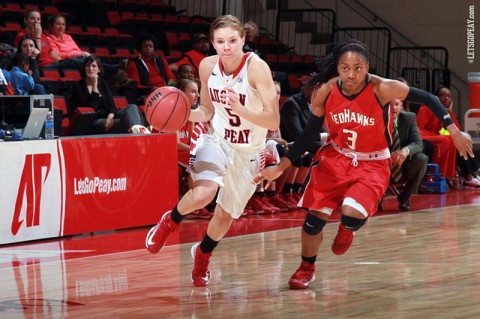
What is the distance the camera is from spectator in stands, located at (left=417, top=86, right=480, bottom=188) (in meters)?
12.4

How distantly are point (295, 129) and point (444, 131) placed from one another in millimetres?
3318

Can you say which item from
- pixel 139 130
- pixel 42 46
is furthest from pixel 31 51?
pixel 139 130

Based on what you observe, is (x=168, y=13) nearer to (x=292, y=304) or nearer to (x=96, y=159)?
(x=96, y=159)

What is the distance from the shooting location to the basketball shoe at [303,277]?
17.7 ft

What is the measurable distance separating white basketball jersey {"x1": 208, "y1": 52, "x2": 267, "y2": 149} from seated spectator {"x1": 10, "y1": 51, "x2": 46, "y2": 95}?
4027mm

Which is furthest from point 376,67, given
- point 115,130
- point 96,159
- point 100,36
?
point 96,159

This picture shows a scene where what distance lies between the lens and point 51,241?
783 cm

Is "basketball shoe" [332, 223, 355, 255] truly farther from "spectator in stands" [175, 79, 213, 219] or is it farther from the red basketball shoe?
the red basketball shoe

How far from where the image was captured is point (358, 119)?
5316mm

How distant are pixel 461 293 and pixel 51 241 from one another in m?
3.82

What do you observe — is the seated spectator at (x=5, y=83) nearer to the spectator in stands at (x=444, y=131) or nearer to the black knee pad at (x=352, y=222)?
the black knee pad at (x=352, y=222)

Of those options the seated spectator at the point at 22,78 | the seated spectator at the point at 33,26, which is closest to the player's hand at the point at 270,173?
the seated spectator at the point at 22,78

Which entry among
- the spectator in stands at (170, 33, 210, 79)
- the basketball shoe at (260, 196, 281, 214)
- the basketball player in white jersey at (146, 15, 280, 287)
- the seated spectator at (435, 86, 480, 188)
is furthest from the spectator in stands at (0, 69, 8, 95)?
the seated spectator at (435, 86, 480, 188)

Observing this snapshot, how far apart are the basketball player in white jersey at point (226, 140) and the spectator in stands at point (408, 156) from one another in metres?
4.63
